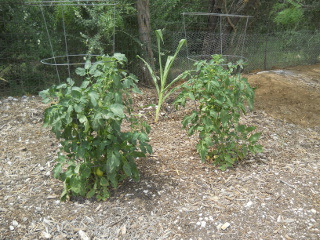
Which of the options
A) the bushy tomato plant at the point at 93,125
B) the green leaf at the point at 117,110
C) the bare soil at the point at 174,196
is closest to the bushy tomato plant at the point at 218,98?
the bare soil at the point at 174,196

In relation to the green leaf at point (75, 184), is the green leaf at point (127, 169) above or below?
above

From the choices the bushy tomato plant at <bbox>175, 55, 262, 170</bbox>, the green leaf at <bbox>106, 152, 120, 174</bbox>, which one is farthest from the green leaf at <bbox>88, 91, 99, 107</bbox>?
the bushy tomato plant at <bbox>175, 55, 262, 170</bbox>

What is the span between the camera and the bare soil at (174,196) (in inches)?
97.0

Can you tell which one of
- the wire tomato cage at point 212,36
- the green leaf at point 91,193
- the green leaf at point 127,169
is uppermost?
the wire tomato cage at point 212,36

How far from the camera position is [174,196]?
2797 mm

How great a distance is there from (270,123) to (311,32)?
5606 millimetres

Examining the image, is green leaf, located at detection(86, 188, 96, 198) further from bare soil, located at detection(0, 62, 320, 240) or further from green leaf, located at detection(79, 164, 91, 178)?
green leaf, located at detection(79, 164, 91, 178)

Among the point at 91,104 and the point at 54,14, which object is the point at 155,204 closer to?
the point at 91,104

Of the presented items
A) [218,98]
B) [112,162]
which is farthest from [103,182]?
[218,98]

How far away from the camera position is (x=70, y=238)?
2404 millimetres

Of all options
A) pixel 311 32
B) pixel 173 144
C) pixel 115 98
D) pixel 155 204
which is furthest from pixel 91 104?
pixel 311 32

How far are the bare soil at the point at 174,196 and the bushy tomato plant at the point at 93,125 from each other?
0.21m

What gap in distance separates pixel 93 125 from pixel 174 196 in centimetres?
90

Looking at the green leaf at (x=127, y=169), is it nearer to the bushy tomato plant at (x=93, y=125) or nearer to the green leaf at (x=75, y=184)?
the bushy tomato plant at (x=93, y=125)
